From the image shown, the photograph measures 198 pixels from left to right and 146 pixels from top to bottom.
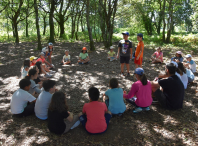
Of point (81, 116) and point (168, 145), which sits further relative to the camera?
point (81, 116)

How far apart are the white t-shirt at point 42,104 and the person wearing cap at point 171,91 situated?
9.29 ft

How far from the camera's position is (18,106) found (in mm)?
3832

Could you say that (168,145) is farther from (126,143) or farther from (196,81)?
(196,81)

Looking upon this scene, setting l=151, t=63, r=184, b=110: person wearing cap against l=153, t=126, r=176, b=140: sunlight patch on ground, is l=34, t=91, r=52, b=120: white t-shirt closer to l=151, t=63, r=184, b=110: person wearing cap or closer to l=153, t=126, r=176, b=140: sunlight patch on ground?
l=153, t=126, r=176, b=140: sunlight patch on ground

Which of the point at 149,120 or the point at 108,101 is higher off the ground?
the point at 108,101

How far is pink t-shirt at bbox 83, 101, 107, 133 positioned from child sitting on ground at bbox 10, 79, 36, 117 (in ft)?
5.02

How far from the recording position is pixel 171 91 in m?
4.03

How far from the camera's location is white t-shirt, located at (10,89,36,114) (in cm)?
377

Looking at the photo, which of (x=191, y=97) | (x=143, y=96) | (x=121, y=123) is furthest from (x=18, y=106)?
(x=191, y=97)

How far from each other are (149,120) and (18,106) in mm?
3247

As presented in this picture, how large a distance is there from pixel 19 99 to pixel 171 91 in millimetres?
3822

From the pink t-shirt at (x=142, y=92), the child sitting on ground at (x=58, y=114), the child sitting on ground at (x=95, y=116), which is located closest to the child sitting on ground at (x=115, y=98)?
the pink t-shirt at (x=142, y=92)

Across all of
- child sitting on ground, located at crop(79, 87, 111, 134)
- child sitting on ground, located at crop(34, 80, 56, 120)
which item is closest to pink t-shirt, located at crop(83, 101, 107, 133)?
child sitting on ground, located at crop(79, 87, 111, 134)

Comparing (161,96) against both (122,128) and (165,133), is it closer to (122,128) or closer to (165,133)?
(165,133)
